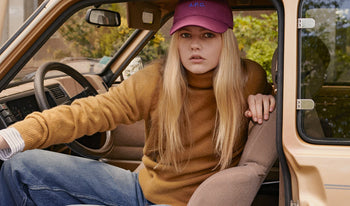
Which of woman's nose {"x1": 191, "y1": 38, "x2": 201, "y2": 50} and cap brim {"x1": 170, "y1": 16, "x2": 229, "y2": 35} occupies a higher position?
cap brim {"x1": 170, "y1": 16, "x2": 229, "y2": 35}

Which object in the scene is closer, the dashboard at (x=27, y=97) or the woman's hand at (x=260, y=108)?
the woman's hand at (x=260, y=108)

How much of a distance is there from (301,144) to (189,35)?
638 millimetres

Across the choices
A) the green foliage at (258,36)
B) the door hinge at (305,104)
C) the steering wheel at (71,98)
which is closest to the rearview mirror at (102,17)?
the steering wheel at (71,98)

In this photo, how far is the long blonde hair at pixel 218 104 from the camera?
69.9 inches

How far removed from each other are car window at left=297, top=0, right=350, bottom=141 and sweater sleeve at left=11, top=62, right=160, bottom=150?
2.09ft

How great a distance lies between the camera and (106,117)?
1804 mm

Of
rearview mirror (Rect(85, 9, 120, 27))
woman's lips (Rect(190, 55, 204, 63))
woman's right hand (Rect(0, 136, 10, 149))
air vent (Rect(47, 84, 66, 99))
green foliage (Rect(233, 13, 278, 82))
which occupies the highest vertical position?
rearview mirror (Rect(85, 9, 120, 27))

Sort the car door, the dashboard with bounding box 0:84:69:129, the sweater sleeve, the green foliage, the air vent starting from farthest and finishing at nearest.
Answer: the green foliage
the air vent
the dashboard with bounding box 0:84:69:129
the sweater sleeve
the car door

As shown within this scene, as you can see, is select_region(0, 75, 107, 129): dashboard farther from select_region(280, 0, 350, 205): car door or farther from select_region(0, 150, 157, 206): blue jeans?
select_region(280, 0, 350, 205): car door

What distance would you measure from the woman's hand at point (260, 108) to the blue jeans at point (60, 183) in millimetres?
591

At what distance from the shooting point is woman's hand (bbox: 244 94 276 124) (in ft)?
5.68

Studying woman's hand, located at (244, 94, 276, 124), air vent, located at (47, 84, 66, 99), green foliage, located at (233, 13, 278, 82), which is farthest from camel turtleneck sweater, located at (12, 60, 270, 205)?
green foliage, located at (233, 13, 278, 82)

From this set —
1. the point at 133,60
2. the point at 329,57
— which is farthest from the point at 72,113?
the point at 133,60

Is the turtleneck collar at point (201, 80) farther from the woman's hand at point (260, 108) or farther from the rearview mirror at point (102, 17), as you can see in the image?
the rearview mirror at point (102, 17)
